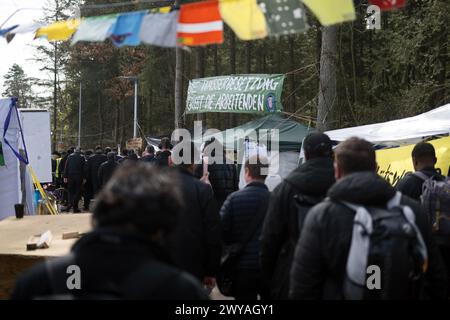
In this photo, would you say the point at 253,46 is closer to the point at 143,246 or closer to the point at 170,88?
the point at 170,88

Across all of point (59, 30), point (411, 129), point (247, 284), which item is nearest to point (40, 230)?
point (59, 30)

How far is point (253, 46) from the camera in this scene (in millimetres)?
33000

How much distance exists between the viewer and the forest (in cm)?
1459

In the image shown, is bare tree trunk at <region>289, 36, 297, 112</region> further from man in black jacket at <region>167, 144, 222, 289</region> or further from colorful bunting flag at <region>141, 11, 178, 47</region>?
colorful bunting flag at <region>141, 11, 178, 47</region>

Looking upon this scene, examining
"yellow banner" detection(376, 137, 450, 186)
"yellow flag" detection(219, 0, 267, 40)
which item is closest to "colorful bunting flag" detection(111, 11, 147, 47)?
"yellow flag" detection(219, 0, 267, 40)

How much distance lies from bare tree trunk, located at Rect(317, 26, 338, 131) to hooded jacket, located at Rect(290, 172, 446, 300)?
26.6ft

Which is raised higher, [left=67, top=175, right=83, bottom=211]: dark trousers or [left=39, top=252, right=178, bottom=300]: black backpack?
[left=39, top=252, right=178, bottom=300]: black backpack

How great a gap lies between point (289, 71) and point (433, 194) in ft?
90.0

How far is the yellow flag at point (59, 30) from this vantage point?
4370 mm

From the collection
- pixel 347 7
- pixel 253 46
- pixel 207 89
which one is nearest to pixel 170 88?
pixel 253 46

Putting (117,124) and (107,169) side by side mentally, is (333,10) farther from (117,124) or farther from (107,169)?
(117,124)

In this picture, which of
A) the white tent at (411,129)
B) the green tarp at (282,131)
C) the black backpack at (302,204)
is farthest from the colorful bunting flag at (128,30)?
the green tarp at (282,131)

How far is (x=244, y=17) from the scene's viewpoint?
12.4 ft
